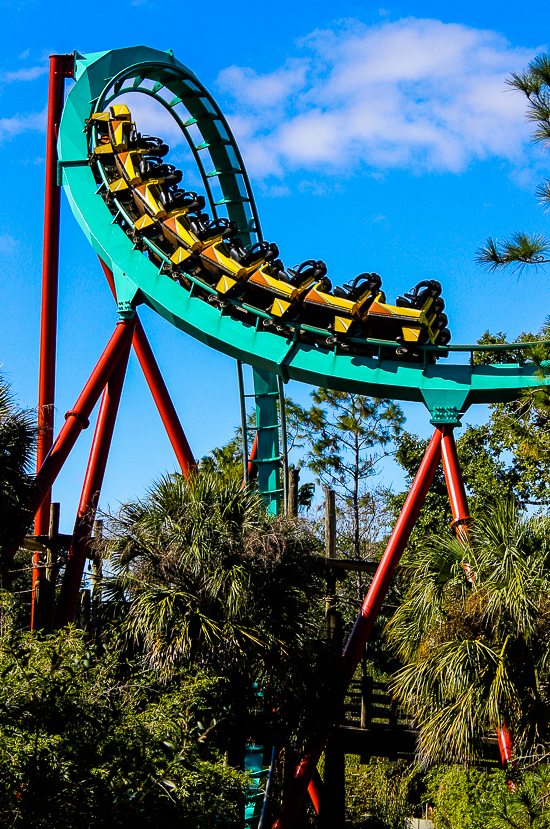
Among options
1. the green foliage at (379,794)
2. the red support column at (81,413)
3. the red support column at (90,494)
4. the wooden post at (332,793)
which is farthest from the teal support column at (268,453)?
the green foliage at (379,794)

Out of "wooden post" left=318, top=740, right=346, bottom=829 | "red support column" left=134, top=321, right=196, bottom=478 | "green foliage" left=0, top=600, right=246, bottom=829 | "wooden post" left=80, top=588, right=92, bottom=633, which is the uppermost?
"red support column" left=134, top=321, right=196, bottom=478

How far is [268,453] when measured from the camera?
623 inches

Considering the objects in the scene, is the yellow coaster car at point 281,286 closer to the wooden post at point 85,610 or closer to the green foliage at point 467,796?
the wooden post at point 85,610

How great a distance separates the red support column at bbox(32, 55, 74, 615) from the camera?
12.9 m

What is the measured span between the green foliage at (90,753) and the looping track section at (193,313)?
5.52 metres

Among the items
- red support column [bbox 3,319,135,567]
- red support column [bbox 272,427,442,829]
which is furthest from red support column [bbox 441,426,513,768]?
red support column [bbox 3,319,135,567]

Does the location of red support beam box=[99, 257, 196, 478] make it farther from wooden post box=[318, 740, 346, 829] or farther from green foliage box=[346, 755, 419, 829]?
green foliage box=[346, 755, 419, 829]

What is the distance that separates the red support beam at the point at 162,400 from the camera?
45.4ft

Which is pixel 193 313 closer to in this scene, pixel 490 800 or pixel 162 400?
pixel 162 400

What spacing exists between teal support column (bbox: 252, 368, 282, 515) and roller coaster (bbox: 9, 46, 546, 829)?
0.09ft

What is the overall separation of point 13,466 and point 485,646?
5.50 m

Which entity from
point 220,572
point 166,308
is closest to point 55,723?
point 220,572

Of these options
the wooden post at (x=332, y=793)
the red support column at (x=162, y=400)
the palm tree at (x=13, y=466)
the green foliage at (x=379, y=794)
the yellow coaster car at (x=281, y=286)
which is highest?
the yellow coaster car at (x=281, y=286)

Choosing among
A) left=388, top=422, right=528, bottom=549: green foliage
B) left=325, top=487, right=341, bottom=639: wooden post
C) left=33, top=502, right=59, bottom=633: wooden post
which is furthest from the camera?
left=388, top=422, right=528, bottom=549: green foliage
